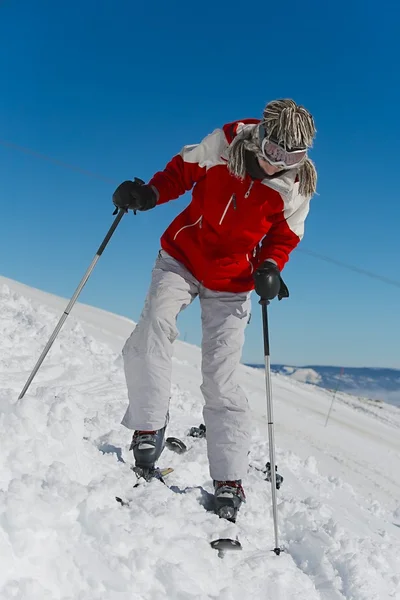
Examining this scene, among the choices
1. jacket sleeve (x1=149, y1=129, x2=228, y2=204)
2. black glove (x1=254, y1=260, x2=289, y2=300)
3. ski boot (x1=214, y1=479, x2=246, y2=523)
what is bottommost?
ski boot (x1=214, y1=479, x2=246, y2=523)

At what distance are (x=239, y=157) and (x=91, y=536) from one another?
227 cm

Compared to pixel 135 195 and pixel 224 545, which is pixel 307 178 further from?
pixel 224 545

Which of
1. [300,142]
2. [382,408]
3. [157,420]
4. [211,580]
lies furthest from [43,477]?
[382,408]

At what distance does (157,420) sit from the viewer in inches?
136

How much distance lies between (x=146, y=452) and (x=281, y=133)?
2013mm

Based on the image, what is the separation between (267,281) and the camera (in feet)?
11.7

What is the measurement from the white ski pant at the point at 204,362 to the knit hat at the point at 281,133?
0.79 meters

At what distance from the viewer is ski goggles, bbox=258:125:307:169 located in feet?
11.2

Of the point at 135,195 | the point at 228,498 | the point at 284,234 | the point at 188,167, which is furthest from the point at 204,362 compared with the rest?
the point at 188,167

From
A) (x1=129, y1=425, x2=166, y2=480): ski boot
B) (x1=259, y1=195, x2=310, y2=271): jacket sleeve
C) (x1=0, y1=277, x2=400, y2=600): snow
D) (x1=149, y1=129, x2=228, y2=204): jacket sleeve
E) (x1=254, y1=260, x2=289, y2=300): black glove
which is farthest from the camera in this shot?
(x1=259, y1=195, x2=310, y2=271): jacket sleeve

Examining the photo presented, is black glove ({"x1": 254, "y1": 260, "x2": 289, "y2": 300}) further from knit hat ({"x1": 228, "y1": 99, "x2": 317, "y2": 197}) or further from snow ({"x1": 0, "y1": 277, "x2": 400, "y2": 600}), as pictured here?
A: snow ({"x1": 0, "y1": 277, "x2": 400, "y2": 600})

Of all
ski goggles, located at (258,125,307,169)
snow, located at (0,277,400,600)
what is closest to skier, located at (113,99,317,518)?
ski goggles, located at (258,125,307,169)

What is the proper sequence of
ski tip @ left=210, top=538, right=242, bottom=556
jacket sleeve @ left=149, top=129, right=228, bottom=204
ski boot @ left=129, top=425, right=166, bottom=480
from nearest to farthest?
ski tip @ left=210, top=538, right=242, bottom=556 < ski boot @ left=129, top=425, right=166, bottom=480 < jacket sleeve @ left=149, top=129, right=228, bottom=204

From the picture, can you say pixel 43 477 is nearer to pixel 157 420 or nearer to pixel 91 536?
pixel 91 536
